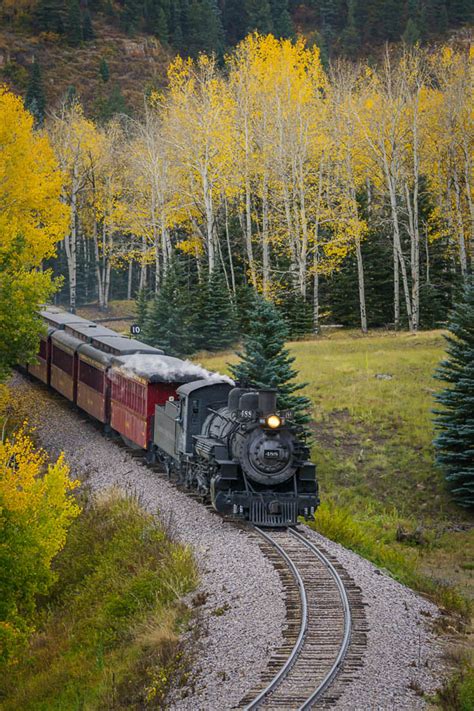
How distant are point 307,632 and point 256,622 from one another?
32.0 inches

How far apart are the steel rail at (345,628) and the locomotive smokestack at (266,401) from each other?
2.46 m

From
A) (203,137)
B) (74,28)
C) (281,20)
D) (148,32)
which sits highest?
(281,20)

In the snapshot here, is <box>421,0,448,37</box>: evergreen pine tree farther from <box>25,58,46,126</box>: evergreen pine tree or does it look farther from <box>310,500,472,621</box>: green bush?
<box>310,500,472,621</box>: green bush

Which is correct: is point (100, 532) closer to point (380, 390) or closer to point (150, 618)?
point (150, 618)

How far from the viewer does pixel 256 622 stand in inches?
531

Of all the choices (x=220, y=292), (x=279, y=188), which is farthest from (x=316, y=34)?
(x=220, y=292)

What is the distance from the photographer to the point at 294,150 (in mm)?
41625

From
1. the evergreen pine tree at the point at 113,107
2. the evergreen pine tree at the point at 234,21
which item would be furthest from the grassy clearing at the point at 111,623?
the evergreen pine tree at the point at 234,21

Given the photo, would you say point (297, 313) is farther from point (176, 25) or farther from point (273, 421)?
point (176, 25)

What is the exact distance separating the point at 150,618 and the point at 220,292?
24733 mm

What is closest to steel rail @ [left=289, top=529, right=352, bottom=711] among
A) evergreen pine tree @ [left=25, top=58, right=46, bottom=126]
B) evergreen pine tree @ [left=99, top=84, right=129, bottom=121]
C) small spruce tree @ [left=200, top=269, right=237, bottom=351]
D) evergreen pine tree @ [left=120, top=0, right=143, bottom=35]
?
small spruce tree @ [left=200, top=269, right=237, bottom=351]

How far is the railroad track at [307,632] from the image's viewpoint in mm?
11250

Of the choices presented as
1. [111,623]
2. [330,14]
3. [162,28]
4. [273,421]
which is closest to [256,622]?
[111,623]

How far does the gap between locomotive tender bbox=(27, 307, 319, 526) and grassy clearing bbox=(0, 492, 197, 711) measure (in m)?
1.66
